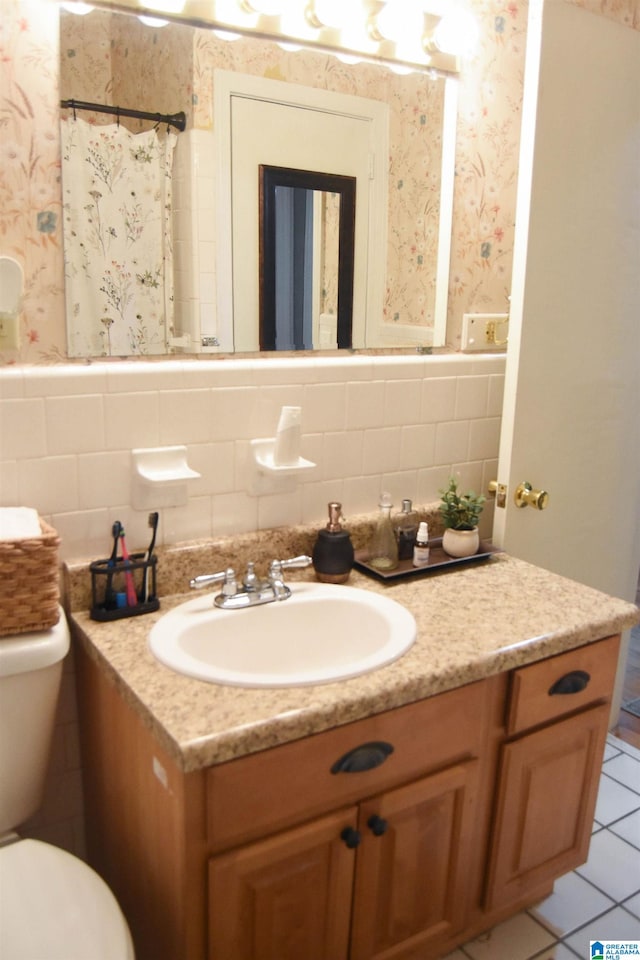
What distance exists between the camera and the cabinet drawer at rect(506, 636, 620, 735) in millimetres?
1419

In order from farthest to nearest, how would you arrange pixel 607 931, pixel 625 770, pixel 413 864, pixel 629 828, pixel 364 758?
pixel 625 770 → pixel 629 828 → pixel 607 931 → pixel 413 864 → pixel 364 758

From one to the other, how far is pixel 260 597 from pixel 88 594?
31cm

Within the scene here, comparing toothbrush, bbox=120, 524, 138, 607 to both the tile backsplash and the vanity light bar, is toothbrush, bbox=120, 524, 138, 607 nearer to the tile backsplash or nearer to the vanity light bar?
the tile backsplash

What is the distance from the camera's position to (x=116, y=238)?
1.40 metres

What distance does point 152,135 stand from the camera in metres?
1.41

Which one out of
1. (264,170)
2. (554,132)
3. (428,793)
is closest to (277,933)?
(428,793)

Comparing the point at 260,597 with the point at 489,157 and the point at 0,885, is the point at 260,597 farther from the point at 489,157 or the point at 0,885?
the point at 489,157

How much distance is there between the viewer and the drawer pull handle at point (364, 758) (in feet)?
3.92

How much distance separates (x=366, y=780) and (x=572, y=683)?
1.59ft

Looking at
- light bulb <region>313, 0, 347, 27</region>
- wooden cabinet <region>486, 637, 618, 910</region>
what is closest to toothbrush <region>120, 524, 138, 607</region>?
wooden cabinet <region>486, 637, 618, 910</region>

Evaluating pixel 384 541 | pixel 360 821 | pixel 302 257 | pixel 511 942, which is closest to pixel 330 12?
pixel 302 257

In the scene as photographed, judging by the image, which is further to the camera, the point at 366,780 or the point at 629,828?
the point at 629,828

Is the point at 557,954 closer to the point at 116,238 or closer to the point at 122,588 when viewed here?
the point at 122,588

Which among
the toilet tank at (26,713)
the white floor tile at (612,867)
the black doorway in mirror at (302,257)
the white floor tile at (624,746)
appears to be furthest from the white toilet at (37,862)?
the white floor tile at (624,746)
